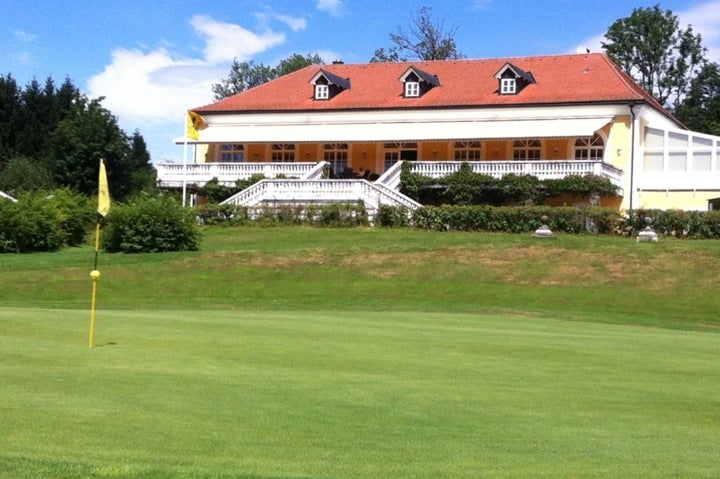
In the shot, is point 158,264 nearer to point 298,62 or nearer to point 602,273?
point 602,273

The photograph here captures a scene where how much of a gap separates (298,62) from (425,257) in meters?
66.4

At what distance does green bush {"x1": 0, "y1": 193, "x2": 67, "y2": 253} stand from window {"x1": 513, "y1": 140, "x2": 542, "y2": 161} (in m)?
25.8

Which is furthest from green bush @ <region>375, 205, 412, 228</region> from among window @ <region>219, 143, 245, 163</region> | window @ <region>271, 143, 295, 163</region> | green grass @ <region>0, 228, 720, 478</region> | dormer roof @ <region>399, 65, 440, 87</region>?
window @ <region>219, 143, 245, 163</region>

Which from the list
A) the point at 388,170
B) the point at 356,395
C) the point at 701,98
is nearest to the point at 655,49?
the point at 701,98

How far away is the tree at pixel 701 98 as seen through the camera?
83.2 metres

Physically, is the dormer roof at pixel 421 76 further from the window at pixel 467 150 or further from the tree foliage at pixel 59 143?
the tree foliage at pixel 59 143

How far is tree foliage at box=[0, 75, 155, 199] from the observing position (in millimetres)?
65312

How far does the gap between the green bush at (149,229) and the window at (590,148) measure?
25.1 meters

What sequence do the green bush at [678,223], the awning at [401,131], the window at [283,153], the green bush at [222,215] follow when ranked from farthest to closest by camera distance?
the window at [283,153], the awning at [401,131], the green bush at [222,215], the green bush at [678,223]

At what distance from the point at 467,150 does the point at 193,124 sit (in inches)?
599

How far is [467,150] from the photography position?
56.4m

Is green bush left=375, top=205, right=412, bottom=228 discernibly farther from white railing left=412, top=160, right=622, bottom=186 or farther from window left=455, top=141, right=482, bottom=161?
window left=455, top=141, right=482, bottom=161

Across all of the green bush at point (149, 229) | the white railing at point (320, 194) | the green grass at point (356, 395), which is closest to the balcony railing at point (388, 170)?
the white railing at point (320, 194)

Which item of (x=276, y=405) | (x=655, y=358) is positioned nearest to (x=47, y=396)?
(x=276, y=405)
